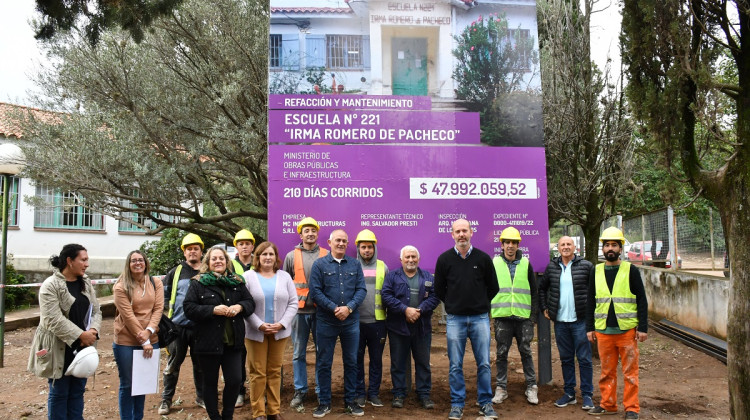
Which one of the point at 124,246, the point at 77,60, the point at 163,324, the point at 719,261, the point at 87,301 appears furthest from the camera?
the point at 124,246

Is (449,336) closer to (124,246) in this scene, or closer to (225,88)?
(225,88)

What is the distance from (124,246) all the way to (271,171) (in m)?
14.5

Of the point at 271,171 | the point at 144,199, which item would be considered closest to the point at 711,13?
the point at 271,171

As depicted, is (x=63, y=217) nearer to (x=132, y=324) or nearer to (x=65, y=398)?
(x=132, y=324)

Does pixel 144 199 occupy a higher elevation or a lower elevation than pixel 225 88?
lower

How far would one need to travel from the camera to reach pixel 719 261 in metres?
11.8

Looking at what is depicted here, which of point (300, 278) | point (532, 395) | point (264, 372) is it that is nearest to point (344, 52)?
point (300, 278)

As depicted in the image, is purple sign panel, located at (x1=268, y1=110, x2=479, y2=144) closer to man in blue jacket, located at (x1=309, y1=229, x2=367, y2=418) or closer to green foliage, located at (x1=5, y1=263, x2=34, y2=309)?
man in blue jacket, located at (x1=309, y1=229, x2=367, y2=418)

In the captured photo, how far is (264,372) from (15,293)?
11737 millimetres

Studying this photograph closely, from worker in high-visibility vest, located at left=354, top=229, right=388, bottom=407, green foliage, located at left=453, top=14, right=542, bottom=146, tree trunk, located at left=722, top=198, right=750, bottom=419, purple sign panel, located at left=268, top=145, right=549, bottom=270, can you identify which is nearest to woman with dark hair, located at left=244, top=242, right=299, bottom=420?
worker in high-visibility vest, located at left=354, top=229, right=388, bottom=407

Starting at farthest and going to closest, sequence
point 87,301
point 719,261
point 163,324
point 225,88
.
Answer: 1. point 719,261
2. point 225,88
3. point 163,324
4. point 87,301

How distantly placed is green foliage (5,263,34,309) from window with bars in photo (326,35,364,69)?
11.1 m

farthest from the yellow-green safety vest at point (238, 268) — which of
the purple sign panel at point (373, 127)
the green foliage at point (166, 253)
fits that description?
the green foliage at point (166, 253)

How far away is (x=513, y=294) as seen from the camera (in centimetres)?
657
